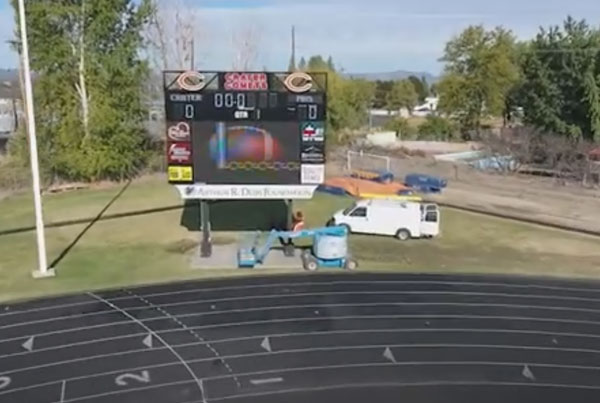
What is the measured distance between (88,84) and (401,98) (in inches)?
2590

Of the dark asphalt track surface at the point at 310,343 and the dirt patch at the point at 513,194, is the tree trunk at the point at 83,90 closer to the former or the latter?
the dirt patch at the point at 513,194

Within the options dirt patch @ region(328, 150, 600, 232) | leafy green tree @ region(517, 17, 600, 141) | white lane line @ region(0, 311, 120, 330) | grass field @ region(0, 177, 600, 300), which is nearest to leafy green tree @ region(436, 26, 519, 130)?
leafy green tree @ region(517, 17, 600, 141)

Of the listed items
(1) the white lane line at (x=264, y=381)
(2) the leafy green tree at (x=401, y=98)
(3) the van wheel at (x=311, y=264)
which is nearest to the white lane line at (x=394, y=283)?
(3) the van wheel at (x=311, y=264)

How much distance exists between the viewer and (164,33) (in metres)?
58.4

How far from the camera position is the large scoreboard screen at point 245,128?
22.6 metres

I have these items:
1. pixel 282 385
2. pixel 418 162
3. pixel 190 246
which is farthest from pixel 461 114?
pixel 282 385

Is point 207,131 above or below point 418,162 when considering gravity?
above

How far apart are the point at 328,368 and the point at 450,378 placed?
2.58 metres

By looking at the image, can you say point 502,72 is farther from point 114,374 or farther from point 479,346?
point 114,374

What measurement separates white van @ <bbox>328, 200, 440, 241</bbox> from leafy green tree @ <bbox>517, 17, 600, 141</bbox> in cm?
2454

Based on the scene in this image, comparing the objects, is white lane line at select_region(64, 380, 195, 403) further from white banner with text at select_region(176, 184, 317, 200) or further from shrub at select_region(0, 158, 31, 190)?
shrub at select_region(0, 158, 31, 190)

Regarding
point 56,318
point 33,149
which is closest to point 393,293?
point 56,318

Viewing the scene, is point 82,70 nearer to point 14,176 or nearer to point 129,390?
point 14,176

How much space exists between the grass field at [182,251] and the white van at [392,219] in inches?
17.3
